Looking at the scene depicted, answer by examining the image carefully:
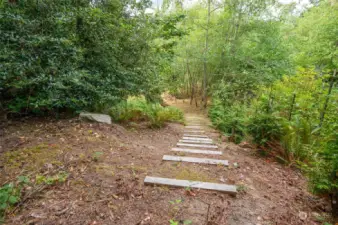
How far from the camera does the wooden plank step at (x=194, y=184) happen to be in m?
1.64

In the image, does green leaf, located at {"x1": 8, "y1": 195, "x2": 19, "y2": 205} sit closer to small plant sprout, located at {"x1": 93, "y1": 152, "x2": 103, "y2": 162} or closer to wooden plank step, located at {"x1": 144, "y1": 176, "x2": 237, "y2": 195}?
small plant sprout, located at {"x1": 93, "y1": 152, "x2": 103, "y2": 162}

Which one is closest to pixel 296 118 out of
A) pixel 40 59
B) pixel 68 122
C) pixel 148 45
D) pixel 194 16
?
pixel 148 45

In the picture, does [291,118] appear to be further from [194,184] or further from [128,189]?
[128,189]

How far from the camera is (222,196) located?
5.21 ft

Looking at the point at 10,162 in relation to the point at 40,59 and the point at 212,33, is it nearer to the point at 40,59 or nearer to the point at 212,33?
the point at 40,59

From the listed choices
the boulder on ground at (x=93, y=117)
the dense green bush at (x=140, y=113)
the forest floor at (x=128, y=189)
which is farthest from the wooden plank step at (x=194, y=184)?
the dense green bush at (x=140, y=113)

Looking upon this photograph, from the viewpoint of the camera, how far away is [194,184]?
1.71 m

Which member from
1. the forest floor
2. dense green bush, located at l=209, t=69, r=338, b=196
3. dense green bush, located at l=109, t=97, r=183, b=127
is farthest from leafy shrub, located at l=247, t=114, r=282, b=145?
dense green bush, located at l=109, t=97, r=183, b=127

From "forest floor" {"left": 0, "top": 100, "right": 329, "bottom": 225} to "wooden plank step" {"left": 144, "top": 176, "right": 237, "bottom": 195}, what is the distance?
0.17 ft

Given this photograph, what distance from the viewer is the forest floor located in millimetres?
1302

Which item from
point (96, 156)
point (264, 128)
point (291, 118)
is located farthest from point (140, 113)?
point (291, 118)

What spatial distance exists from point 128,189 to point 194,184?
668 mm

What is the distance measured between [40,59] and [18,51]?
276 mm

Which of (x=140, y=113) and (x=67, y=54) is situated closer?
(x=67, y=54)
